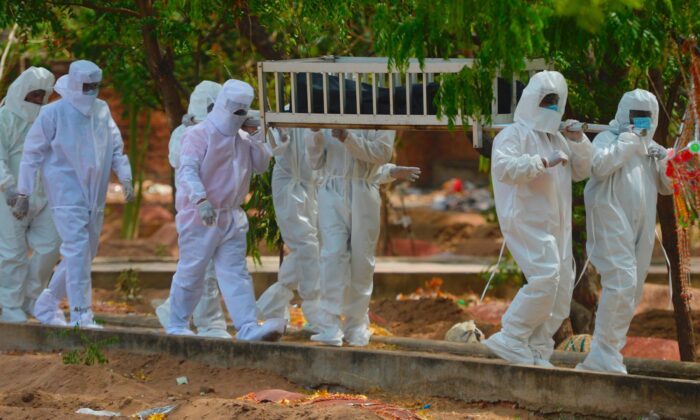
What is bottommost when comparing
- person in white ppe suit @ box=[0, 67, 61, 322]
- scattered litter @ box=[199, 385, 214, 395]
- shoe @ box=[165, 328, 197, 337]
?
scattered litter @ box=[199, 385, 214, 395]

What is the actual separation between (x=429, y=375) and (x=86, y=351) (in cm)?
263

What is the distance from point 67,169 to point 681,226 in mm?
4689

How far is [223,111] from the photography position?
33.4 feet

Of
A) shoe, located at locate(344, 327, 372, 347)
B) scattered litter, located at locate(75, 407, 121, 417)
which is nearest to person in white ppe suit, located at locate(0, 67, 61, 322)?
shoe, located at locate(344, 327, 372, 347)

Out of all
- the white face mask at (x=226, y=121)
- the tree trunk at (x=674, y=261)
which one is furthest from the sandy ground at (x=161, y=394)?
the tree trunk at (x=674, y=261)

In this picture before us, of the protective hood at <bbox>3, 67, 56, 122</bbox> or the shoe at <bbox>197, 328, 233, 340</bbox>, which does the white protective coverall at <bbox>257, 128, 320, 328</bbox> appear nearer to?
the shoe at <bbox>197, 328, 233, 340</bbox>

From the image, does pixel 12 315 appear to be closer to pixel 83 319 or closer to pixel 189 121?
pixel 83 319

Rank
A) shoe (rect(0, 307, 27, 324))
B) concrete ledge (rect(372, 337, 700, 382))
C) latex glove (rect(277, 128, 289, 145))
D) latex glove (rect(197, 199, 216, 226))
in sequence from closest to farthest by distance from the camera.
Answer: concrete ledge (rect(372, 337, 700, 382))
latex glove (rect(197, 199, 216, 226))
latex glove (rect(277, 128, 289, 145))
shoe (rect(0, 307, 27, 324))

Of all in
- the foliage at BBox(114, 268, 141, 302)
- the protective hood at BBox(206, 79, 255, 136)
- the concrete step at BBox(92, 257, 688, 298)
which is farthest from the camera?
the concrete step at BBox(92, 257, 688, 298)

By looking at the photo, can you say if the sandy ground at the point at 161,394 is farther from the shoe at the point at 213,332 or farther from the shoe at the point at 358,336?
the shoe at the point at 358,336

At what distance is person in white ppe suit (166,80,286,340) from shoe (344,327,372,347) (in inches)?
25.2

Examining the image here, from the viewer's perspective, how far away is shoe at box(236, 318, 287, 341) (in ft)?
33.2

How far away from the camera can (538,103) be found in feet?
29.3

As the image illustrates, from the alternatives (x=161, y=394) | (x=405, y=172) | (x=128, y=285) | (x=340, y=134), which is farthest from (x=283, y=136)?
(x=128, y=285)
